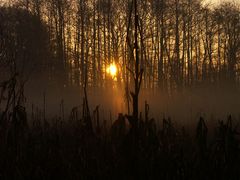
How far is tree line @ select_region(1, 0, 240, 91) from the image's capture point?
102 feet

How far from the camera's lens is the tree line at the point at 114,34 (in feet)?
102

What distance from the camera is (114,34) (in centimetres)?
3158

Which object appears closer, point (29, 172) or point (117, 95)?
point (29, 172)

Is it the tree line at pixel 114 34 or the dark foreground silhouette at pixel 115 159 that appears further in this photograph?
the tree line at pixel 114 34

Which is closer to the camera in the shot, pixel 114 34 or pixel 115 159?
pixel 115 159

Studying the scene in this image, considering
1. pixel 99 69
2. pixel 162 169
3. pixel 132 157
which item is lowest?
pixel 162 169

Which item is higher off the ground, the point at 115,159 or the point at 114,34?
the point at 114,34

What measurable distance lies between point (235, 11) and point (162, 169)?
116 feet

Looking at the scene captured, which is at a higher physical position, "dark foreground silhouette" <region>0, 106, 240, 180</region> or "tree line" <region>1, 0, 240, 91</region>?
"tree line" <region>1, 0, 240, 91</region>

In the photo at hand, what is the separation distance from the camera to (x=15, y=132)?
3.19m

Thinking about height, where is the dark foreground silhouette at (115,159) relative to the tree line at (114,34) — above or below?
below

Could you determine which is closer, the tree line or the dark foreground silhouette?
the dark foreground silhouette

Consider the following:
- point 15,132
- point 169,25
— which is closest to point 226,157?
point 15,132

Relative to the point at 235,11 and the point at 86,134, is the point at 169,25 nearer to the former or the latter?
the point at 235,11
